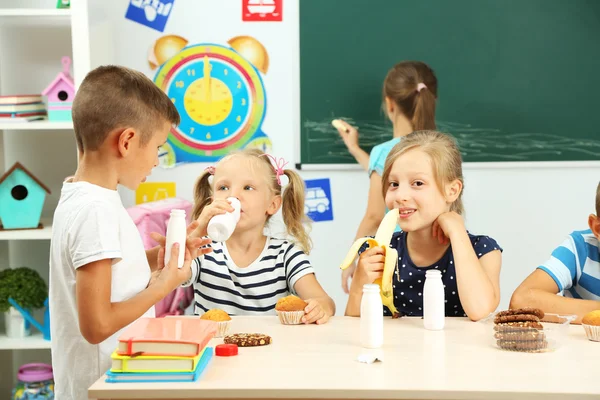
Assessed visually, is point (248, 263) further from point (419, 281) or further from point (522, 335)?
point (522, 335)

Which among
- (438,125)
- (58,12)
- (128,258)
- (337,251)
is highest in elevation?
(58,12)

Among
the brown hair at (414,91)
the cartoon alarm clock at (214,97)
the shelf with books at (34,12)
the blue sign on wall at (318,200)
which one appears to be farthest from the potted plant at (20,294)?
the brown hair at (414,91)

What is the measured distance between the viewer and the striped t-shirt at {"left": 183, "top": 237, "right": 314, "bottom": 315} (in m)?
2.28

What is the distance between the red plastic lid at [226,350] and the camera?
5.26 ft

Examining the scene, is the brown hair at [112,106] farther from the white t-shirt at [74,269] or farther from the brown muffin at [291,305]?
the brown muffin at [291,305]

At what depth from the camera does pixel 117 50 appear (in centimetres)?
366

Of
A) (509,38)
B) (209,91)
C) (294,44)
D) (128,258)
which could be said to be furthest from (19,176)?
(509,38)

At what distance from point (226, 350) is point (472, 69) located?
2531 millimetres

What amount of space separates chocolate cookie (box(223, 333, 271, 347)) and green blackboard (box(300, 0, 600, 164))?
6.79 feet

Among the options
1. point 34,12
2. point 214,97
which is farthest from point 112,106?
point 214,97

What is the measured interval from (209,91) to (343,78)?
2.18ft

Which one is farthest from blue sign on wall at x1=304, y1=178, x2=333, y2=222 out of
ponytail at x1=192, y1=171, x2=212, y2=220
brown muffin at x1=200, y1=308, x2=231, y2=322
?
brown muffin at x1=200, y1=308, x2=231, y2=322

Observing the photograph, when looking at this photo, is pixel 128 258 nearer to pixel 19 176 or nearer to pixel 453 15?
pixel 19 176

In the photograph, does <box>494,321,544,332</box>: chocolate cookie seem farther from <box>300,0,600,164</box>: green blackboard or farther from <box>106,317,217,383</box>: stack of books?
<box>300,0,600,164</box>: green blackboard
